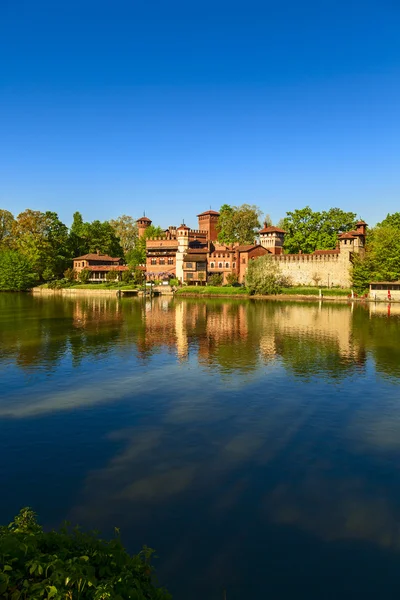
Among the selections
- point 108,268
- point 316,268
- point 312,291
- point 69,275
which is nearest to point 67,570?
point 312,291

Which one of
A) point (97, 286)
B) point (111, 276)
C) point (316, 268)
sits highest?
point (316, 268)

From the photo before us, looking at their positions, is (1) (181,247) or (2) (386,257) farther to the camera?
(1) (181,247)

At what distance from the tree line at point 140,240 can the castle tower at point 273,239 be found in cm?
175

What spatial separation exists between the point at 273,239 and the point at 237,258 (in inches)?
315

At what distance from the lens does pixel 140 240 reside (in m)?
108

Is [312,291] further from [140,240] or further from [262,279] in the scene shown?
[140,240]

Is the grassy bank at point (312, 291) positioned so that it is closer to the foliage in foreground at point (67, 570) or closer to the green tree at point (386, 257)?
the green tree at point (386, 257)

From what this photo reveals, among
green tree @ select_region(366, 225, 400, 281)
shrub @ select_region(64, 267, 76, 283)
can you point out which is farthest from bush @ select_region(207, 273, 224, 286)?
shrub @ select_region(64, 267, 76, 283)

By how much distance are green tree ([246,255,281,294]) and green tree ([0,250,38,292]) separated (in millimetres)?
41350

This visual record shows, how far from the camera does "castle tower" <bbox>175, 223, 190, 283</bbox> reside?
88.8 metres

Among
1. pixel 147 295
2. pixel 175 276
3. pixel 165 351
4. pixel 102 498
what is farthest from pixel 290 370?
pixel 175 276

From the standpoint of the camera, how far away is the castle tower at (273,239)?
8709 centimetres

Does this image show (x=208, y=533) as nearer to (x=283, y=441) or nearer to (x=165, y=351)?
(x=283, y=441)

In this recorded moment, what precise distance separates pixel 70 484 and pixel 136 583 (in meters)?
6.27
